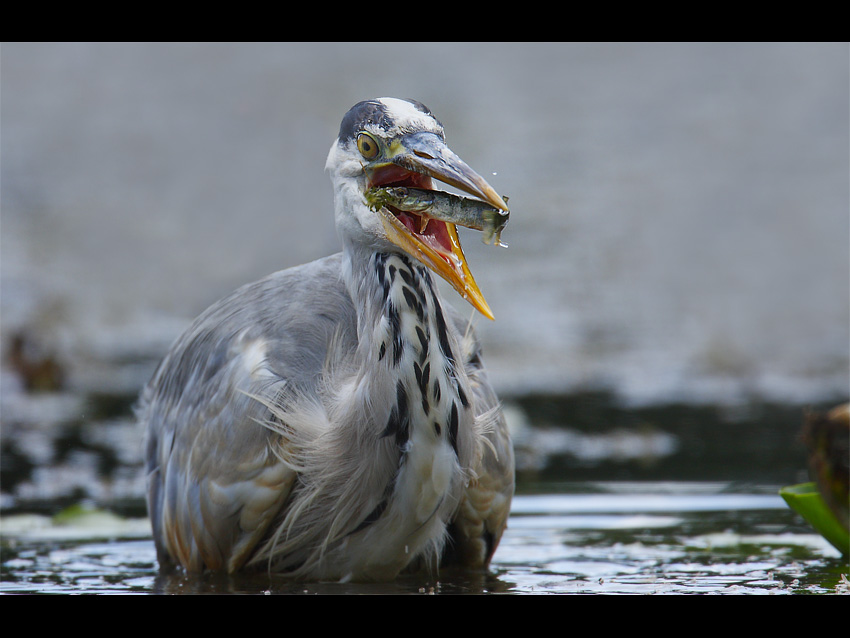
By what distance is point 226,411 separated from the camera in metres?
5.01

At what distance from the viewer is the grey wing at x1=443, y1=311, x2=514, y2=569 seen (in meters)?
5.04

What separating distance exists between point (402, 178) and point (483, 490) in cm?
141

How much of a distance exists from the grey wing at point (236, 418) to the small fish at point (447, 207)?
2.67 feet

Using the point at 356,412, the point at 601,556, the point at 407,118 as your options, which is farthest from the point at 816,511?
the point at 407,118

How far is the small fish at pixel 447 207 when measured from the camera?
4.20 metres

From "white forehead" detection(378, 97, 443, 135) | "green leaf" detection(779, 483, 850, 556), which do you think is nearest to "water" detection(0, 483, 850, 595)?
"green leaf" detection(779, 483, 850, 556)

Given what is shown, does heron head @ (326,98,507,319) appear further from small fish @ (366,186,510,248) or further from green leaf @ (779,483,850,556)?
green leaf @ (779,483,850,556)

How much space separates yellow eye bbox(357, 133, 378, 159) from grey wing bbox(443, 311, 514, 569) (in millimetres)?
1107

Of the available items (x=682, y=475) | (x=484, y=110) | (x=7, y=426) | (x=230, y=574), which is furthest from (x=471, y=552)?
(x=484, y=110)

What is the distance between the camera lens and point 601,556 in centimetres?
547

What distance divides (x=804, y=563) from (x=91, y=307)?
9.61 meters

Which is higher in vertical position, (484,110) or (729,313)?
(484,110)

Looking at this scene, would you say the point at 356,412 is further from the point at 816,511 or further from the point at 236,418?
the point at 816,511

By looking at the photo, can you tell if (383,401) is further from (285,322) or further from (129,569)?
(129,569)
